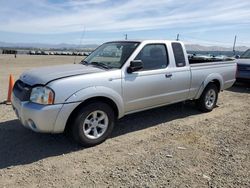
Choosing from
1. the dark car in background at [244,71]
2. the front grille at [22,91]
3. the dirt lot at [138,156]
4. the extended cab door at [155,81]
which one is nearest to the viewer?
the dirt lot at [138,156]

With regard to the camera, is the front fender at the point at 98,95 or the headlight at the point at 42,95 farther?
the front fender at the point at 98,95

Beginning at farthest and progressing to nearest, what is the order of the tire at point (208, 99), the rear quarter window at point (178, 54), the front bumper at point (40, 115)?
the tire at point (208, 99)
the rear quarter window at point (178, 54)
the front bumper at point (40, 115)

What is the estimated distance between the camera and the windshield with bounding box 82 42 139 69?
5422 millimetres

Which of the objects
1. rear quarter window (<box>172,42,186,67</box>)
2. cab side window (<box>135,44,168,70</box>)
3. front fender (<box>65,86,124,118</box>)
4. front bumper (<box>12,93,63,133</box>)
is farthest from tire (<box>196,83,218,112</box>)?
front bumper (<box>12,93,63,133</box>)

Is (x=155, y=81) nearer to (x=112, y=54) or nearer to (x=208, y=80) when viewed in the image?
(x=112, y=54)

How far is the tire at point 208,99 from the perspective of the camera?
7.18 metres

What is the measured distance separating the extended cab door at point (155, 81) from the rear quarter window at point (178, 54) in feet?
0.34

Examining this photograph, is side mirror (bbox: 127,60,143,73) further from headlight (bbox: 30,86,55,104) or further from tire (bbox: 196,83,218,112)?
tire (bbox: 196,83,218,112)

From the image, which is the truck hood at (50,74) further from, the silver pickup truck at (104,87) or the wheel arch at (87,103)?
the wheel arch at (87,103)

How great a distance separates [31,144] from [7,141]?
18.6 inches

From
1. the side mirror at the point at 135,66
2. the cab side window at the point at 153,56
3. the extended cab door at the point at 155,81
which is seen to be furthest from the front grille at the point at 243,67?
the side mirror at the point at 135,66

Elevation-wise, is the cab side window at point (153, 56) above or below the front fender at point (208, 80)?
above

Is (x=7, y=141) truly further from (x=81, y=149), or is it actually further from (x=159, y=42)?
(x=159, y=42)

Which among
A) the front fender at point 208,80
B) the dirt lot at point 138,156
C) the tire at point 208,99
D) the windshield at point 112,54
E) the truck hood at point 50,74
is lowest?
the dirt lot at point 138,156
